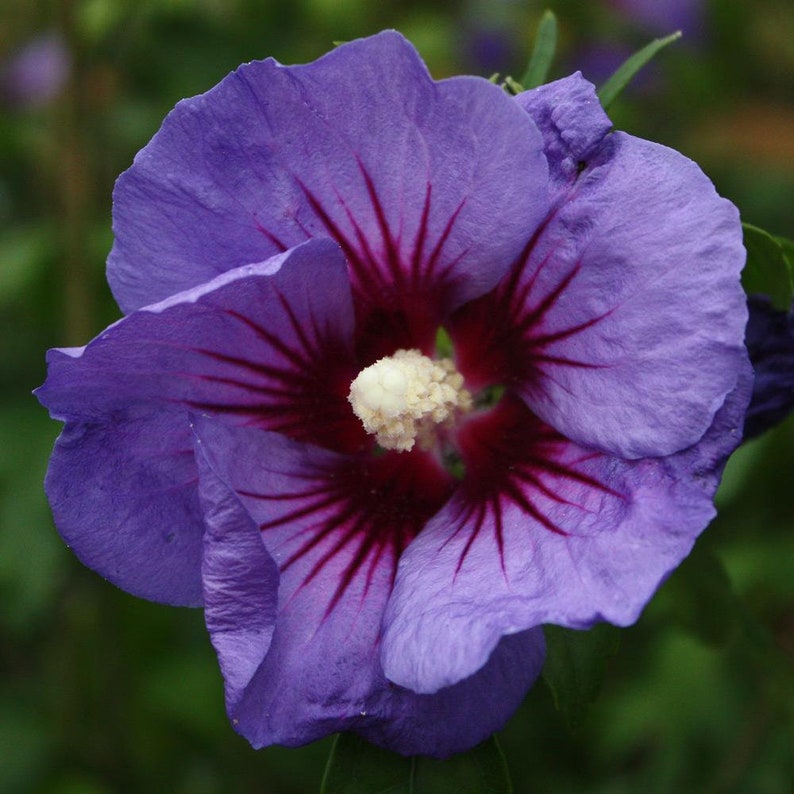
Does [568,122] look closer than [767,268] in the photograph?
Yes

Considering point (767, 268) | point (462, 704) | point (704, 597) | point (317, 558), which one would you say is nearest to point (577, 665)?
point (462, 704)

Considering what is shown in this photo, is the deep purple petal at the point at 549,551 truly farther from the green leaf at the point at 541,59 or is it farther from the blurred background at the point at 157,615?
the blurred background at the point at 157,615

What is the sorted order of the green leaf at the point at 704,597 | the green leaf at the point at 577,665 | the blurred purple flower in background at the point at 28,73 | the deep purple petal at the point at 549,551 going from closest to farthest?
the deep purple petal at the point at 549,551
the green leaf at the point at 577,665
the green leaf at the point at 704,597
the blurred purple flower in background at the point at 28,73

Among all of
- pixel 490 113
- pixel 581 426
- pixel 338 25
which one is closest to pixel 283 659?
pixel 581 426

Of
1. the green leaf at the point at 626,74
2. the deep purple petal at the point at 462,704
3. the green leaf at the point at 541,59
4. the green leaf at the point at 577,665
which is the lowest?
the green leaf at the point at 577,665

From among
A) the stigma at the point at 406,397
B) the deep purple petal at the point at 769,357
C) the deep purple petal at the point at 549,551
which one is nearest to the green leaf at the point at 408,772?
the deep purple petal at the point at 549,551

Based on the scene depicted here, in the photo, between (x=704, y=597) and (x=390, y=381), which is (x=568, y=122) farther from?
(x=704, y=597)
